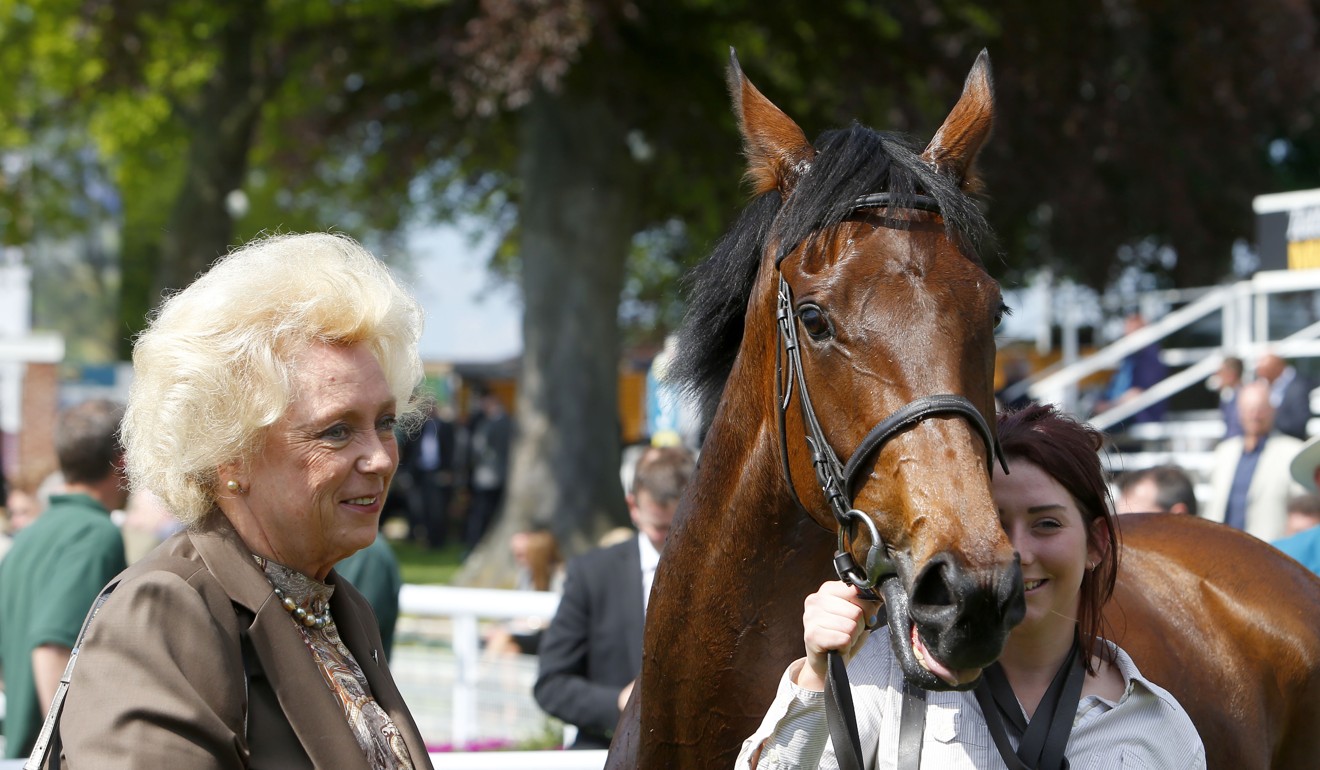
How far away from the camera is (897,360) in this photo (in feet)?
7.37

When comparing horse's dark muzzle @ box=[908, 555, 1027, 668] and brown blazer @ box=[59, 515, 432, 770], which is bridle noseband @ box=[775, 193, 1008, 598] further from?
brown blazer @ box=[59, 515, 432, 770]

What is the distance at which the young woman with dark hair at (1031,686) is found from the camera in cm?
224

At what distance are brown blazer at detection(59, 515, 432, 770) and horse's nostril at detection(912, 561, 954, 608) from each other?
86 cm

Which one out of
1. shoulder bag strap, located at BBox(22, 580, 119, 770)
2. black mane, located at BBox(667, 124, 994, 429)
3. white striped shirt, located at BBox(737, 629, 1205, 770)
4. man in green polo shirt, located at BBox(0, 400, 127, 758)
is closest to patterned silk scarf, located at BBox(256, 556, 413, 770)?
shoulder bag strap, located at BBox(22, 580, 119, 770)

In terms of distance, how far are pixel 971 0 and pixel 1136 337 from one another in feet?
12.4

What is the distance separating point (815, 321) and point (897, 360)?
22cm

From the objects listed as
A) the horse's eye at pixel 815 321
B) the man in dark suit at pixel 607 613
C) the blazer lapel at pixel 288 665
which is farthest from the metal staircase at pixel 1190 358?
the blazer lapel at pixel 288 665

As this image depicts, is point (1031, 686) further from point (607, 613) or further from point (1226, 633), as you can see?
point (607, 613)

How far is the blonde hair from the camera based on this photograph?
202 cm

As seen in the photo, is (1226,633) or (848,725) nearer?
(848,725)

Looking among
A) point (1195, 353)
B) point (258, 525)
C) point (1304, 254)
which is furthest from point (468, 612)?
point (1195, 353)

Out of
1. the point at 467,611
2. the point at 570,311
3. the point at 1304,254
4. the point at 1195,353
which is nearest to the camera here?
the point at 467,611

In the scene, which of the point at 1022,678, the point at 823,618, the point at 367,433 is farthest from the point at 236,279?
the point at 1022,678

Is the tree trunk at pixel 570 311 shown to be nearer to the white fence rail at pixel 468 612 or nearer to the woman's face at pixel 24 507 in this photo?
the woman's face at pixel 24 507
